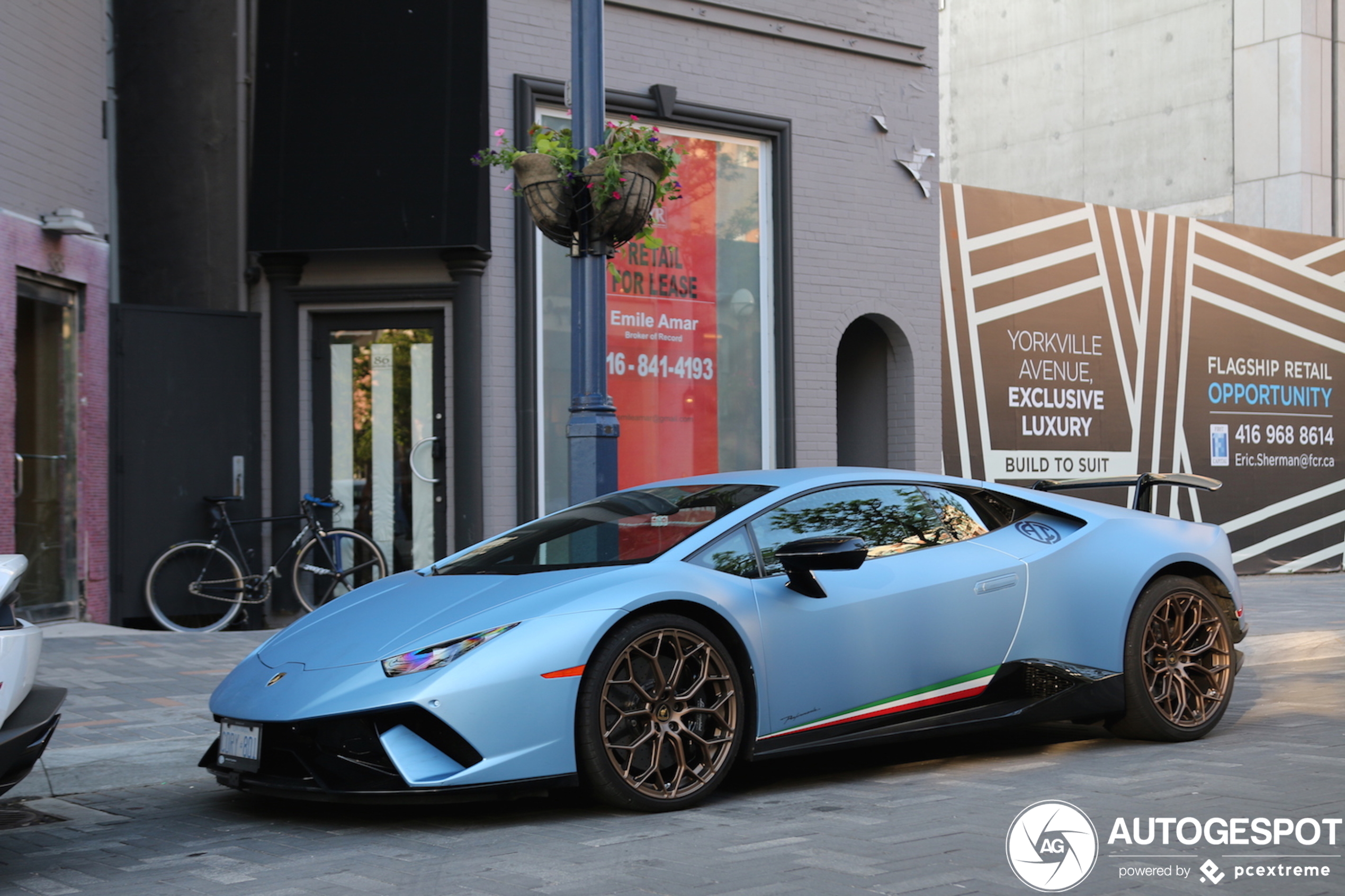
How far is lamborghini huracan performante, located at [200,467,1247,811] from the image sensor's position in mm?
4582

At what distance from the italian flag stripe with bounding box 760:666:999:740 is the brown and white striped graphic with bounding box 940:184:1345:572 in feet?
29.7

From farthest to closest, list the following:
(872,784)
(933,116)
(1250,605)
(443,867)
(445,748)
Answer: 1. (933,116)
2. (1250,605)
3. (872,784)
4. (445,748)
5. (443,867)

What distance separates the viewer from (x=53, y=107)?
34.8ft

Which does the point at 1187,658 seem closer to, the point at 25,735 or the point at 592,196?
the point at 592,196

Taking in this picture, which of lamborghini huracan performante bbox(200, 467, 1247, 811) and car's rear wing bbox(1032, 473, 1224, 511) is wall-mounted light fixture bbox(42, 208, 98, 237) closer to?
lamborghini huracan performante bbox(200, 467, 1247, 811)

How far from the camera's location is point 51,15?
34.9 feet

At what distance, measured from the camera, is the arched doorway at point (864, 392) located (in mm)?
14383

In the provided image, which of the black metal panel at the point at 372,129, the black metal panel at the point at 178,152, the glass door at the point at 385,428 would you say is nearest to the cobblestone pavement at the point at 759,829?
the glass door at the point at 385,428

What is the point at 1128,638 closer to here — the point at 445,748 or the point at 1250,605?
the point at 445,748

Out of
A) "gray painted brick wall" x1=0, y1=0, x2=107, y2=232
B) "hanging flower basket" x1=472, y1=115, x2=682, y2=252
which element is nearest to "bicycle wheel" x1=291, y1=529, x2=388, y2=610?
"gray painted brick wall" x1=0, y1=0, x2=107, y2=232

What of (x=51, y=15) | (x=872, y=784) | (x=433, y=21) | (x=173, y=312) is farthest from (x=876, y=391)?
(x=872, y=784)

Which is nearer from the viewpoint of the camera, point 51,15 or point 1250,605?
point 51,15

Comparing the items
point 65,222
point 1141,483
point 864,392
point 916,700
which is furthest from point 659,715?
point 864,392

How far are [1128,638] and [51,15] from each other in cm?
928
